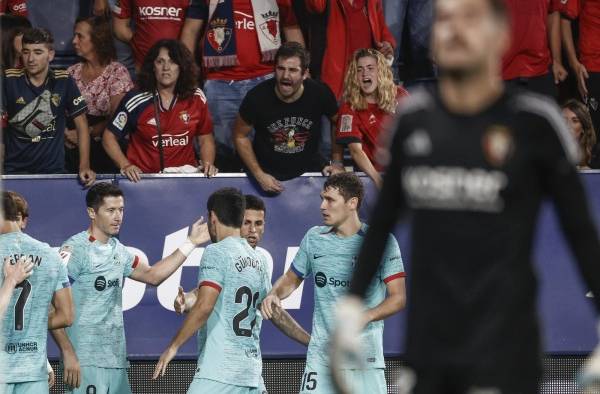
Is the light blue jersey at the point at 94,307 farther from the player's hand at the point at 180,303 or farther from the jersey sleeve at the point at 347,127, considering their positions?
the jersey sleeve at the point at 347,127

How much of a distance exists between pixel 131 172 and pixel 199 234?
0.88 m

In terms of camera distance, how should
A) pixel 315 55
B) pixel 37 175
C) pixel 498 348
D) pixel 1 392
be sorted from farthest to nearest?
pixel 315 55, pixel 37 175, pixel 1 392, pixel 498 348

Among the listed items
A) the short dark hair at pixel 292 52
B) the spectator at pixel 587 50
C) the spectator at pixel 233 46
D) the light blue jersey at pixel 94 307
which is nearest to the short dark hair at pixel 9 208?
the light blue jersey at pixel 94 307

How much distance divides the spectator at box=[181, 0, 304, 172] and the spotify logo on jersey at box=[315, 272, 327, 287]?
235cm

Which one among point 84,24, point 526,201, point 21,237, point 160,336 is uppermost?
point 84,24

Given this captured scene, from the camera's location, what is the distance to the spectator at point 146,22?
34.1ft

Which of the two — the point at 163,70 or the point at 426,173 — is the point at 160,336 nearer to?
the point at 163,70

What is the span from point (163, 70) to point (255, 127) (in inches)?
32.3

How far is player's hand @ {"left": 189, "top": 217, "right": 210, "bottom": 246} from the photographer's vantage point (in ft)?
28.5

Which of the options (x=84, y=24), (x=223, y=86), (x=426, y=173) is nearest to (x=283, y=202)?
(x=223, y=86)

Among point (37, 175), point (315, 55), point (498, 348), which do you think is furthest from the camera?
point (315, 55)

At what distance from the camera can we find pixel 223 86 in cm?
1027

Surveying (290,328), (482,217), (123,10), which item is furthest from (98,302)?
(482,217)

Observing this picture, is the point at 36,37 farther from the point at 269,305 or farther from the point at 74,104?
the point at 269,305
